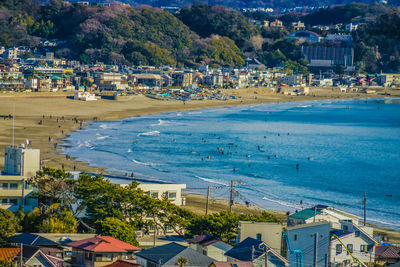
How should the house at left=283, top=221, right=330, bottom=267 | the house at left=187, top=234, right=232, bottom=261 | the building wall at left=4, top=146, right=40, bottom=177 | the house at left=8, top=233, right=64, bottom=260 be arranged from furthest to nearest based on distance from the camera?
the building wall at left=4, top=146, right=40, bottom=177 < the house at left=187, top=234, right=232, bottom=261 < the house at left=8, top=233, right=64, bottom=260 < the house at left=283, top=221, right=330, bottom=267

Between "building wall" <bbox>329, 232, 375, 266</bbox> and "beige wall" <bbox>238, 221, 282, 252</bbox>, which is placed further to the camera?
"building wall" <bbox>329, 232, 375, 266</bbox>

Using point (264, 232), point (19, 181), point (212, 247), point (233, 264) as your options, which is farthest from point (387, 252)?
point (19, 181)

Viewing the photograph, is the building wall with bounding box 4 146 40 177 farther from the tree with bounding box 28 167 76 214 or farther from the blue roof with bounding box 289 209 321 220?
the blue roof with bounding box 289 209 321 220

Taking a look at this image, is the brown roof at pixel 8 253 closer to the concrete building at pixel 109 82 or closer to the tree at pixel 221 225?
the tree at pixel 221 225

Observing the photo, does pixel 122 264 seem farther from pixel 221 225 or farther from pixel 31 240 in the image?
pixel 221 225

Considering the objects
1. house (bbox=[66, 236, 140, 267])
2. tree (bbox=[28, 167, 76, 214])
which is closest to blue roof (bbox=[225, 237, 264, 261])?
house (bbox=[66, 236, 140, 267])

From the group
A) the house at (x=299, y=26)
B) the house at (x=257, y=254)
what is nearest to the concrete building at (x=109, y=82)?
the house at (x=257, y=254)

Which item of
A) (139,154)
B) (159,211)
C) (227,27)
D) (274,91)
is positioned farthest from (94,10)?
(159,211)

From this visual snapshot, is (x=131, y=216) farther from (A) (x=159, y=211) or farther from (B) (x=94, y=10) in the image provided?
(B) (x=94, y=10)
